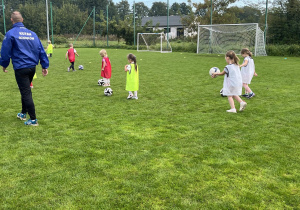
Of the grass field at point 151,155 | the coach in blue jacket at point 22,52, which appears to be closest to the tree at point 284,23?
the grass field at point 151,155

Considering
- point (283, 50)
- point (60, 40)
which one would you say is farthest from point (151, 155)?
point (60, 40)

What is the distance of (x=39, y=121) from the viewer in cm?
577

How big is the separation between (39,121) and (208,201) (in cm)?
411

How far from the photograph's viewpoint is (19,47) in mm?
5047

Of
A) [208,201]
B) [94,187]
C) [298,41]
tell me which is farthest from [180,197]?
[298,41]

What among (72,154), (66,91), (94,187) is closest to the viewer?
(94,187)

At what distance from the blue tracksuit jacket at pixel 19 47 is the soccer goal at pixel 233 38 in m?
21.1

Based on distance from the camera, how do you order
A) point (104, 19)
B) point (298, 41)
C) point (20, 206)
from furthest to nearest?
point (104, 19)
point (298, 41)
point (20, 206)

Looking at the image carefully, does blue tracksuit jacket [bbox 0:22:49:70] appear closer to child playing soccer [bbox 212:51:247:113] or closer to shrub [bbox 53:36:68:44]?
child playing soccer [bbox 212:51:247:113]

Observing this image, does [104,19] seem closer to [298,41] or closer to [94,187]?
[298,41]

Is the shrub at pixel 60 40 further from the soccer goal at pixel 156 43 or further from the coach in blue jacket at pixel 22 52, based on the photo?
the coach in blue jacket at pixel 22 52

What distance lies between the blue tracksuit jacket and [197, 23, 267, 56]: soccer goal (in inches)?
829

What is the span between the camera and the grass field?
298 cm

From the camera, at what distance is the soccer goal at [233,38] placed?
23.6 metres
